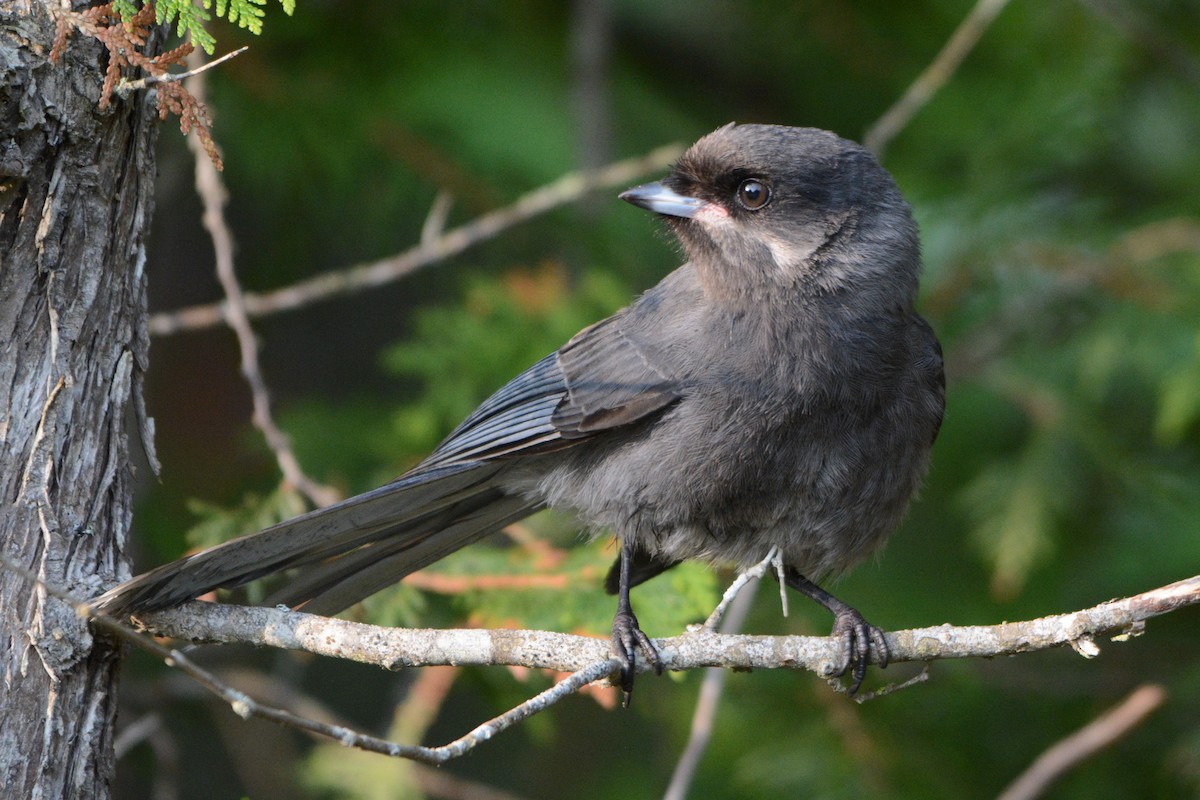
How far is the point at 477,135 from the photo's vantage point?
210 inches

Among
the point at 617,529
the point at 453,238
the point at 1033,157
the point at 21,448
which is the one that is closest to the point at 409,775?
the point at 617,529

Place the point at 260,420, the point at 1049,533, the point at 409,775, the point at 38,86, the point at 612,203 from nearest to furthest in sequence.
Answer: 1. the point at 38,86
2. the point at 260,420
3. the point at 409,775
4. the point at 1049,533
5. the point at 612,203

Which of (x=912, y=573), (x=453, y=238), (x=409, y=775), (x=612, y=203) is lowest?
(x=409, y=775)

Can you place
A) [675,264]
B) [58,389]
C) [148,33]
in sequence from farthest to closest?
[675,264]
[58,389]
[148,33]

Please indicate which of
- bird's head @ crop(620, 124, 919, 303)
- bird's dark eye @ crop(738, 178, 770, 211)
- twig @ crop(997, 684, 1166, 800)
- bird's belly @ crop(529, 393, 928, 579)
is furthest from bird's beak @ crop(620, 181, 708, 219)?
twig @ crop(997, 684, 1166, 800)

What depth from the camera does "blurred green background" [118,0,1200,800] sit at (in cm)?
474

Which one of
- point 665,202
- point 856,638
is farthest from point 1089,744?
point 665,202

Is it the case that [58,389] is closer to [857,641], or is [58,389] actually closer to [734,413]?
[734,413]

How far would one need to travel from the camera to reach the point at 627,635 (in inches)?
120

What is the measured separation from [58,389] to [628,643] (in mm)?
1464

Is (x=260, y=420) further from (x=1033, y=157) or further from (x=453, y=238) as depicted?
(x=1033, y=157)

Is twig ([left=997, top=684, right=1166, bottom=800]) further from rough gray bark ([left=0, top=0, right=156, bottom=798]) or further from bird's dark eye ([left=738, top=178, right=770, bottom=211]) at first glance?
rough gray bark ([left=0, top=0, right=156, bottom=798])

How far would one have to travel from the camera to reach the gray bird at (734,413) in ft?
10.00

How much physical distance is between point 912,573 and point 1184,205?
209cm
